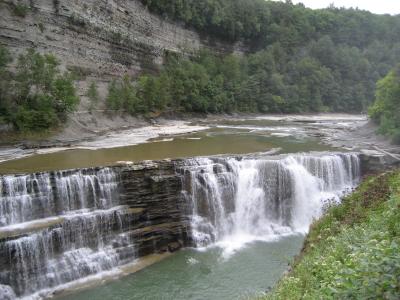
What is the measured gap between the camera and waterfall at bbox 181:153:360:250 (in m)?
18.3

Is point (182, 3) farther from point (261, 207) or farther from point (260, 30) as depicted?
point (261, 207)

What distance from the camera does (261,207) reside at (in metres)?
19.6

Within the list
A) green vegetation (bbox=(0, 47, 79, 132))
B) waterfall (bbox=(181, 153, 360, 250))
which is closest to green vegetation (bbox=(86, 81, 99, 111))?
green vegetation (bbox=(0, 47, 79, 132))

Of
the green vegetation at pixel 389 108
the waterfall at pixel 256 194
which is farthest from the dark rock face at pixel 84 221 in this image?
the green vegetation at pixel 389 108

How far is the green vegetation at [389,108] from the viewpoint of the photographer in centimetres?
2800

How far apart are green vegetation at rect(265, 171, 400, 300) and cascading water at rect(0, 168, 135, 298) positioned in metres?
7.45

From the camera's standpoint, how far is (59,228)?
14312 mm

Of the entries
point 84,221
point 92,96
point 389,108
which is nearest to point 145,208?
point 84,221

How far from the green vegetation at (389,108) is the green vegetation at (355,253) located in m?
16.5

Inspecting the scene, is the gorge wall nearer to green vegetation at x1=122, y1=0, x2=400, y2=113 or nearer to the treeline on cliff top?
the treeline on cliff top

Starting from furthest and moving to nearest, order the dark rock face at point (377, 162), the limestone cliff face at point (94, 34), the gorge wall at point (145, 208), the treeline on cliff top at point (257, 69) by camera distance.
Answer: the treeline on cliff top at point (257, 69)
the limestone cliff face at point (94, 34)
the dark rock face at point (377, 162)
the gorge wall at point (145, 208)

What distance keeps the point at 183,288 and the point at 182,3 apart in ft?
149

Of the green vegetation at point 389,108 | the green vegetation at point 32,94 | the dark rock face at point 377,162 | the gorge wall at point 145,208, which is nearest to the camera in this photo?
the gorge wall at point 145,208

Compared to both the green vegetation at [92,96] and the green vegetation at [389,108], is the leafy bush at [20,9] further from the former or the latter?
the green vegetation at [389,108]
